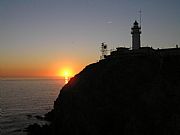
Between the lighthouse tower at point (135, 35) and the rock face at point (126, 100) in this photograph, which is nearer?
the rock face at point (126, 100)

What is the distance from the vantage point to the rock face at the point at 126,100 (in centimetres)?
3678

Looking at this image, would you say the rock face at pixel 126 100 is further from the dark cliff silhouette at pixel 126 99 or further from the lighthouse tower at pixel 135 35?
the lighthouse tower at pixel 135 35

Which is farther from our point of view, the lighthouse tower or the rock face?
the lighthouse tower

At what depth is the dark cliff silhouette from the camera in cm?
3678

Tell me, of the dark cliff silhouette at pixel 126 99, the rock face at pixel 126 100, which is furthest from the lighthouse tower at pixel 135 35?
the rock face at pixel 126 100

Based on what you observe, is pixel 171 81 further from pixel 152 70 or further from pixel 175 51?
pixel 175 51

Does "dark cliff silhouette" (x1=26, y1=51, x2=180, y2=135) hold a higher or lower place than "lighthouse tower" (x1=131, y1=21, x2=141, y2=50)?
lower

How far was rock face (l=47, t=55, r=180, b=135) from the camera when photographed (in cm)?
3678

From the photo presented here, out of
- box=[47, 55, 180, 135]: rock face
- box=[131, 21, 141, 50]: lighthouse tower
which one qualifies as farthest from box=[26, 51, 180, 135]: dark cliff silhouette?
box=[131, 21, 141, 50]: lighthouse tower

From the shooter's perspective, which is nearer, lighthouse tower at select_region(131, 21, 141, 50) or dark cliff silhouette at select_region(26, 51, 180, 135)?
dark cliff silhouette at select_region(26, 51, 180, 135)

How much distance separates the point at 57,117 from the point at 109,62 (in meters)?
15.4

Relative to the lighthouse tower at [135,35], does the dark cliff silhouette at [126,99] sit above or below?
below

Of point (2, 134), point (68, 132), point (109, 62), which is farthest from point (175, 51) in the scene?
point (2, 134)

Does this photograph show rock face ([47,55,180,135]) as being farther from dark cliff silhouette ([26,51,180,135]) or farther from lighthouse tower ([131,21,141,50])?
lighthouse tower ([131,21,141,50])
